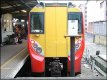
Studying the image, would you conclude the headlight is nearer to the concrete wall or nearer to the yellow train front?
the yellow train front

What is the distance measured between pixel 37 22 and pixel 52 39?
2.89 feet

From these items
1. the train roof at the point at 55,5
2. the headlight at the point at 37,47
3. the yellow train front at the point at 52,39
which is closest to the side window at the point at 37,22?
the yellow train front at the point at 52,39

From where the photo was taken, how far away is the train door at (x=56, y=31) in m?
10.2

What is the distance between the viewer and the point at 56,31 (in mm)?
10180

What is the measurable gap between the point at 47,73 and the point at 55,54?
1041 millimetres

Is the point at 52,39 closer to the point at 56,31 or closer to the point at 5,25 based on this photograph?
the point at 56,31

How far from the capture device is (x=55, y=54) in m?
10.2

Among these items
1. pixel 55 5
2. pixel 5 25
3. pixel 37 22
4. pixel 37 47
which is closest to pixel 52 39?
pixel 37 47

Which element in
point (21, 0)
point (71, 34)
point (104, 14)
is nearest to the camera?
point (71, 34)

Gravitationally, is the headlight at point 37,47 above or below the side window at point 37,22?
below

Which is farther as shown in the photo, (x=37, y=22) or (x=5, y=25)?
(x=5, y=25)

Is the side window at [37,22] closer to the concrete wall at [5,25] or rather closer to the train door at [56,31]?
the train door at [56,31]

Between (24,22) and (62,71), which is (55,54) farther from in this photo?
(24,22)

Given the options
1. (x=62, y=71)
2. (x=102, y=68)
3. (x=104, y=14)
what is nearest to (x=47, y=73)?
(x=62, y=71)
